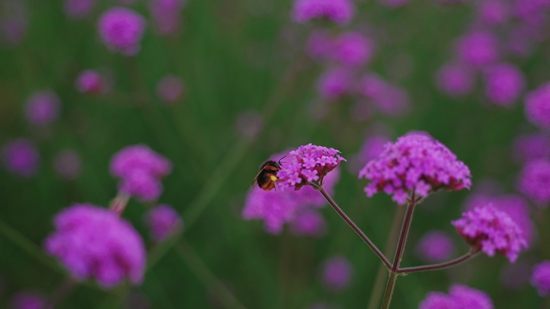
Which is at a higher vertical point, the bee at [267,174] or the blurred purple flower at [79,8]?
the bee at [267,174]

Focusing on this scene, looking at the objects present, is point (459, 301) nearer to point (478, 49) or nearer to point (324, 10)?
point (324, 10)

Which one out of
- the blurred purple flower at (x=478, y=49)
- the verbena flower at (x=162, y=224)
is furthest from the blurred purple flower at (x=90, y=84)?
the blurred purple flower at (x=478, y=49)

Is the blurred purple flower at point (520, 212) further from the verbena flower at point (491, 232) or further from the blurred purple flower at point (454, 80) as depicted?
the verbena flower at point (491, 232)

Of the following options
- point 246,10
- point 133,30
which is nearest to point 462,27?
point 246,10

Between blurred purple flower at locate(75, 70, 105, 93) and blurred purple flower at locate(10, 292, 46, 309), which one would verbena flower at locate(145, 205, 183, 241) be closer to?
blurred purple flower at locate(75, 70, 105, 93)

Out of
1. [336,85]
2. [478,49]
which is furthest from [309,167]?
[478,49]

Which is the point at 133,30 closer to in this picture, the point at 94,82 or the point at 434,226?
the point at 94,82
